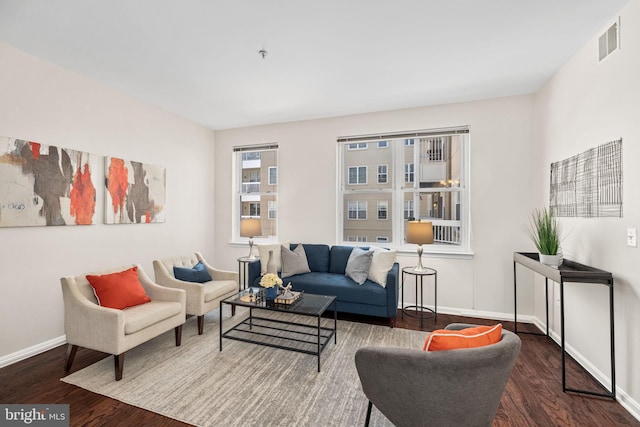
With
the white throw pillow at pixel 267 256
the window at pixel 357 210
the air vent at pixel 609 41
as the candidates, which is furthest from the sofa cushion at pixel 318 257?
the air vent at pixel 609 41

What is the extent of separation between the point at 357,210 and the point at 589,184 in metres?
2.63

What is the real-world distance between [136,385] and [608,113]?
4.18 m

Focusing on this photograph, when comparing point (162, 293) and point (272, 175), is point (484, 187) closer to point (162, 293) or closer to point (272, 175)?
point (272, 175)

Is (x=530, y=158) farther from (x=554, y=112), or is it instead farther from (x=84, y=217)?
(x=84, y=217)

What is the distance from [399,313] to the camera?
12.7 ft

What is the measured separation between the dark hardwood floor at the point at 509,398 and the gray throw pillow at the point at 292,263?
6.87 ft

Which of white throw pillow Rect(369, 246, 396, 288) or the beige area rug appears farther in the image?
white throw pillow Rect(369, 246, 396, 288)

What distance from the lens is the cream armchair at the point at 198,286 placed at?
3.17 meters

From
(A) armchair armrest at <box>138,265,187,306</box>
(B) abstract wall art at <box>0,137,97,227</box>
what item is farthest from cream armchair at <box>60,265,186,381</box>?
(B) abstract wall art at <box>0,137,97,227</box>

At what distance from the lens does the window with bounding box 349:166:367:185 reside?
441cm

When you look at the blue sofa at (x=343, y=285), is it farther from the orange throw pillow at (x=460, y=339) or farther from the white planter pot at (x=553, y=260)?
the orange throw pillow at (x=460, y=339)

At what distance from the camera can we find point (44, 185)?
2799mm

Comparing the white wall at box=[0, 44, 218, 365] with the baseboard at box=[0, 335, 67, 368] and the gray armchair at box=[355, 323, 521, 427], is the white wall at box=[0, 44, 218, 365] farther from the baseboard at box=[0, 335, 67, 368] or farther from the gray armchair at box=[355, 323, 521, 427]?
the gray armchair at box=[355, 323, 521, 427]

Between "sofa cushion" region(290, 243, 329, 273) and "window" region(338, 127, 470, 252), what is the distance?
17.1 inches
